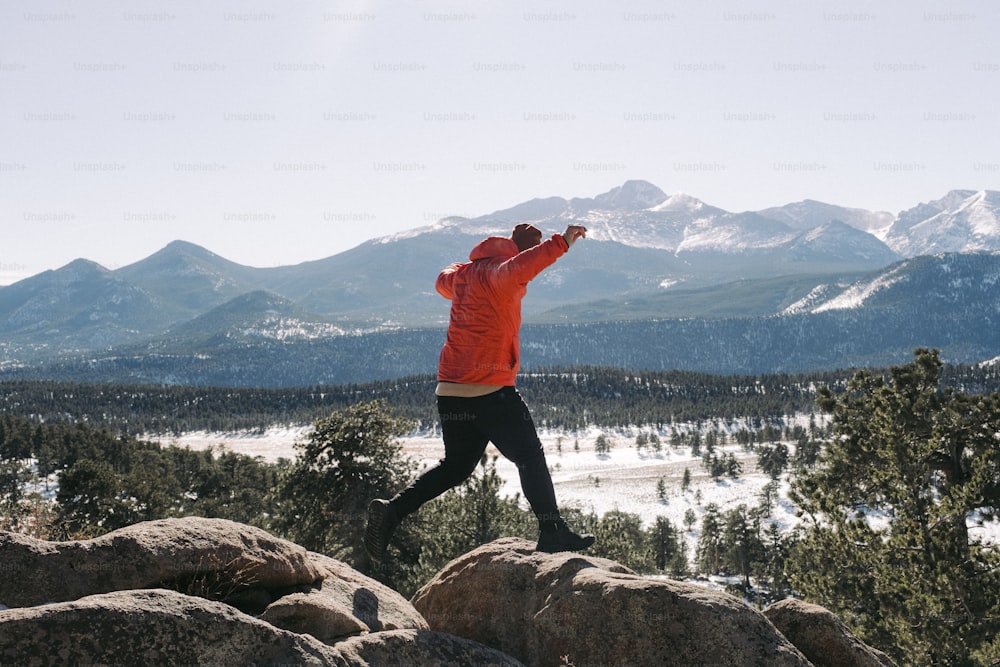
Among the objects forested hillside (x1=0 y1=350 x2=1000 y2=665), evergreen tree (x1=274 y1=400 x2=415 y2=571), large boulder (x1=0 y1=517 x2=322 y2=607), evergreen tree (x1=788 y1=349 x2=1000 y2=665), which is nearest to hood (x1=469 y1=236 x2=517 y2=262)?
large boulder (x1=0 y1=517 x2=322 y2=607)

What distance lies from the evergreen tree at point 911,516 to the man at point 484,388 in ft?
38.0

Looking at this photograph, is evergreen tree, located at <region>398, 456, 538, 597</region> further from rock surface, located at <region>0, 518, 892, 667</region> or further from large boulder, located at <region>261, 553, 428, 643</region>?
rock surface, located at <region>0, 518, 892, 667</region>

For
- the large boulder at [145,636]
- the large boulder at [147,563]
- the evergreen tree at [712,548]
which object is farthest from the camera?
the evergreen tree at [712,548]

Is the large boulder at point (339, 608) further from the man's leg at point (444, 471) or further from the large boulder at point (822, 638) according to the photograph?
the large boulder at point (822, 638)

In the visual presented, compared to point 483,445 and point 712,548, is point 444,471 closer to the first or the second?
point 483,445

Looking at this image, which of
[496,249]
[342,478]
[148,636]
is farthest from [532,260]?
[342,478]

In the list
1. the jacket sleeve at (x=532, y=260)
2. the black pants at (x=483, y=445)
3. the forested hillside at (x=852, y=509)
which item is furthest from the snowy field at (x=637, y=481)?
the jacket sleeve at (x=532, y=260)

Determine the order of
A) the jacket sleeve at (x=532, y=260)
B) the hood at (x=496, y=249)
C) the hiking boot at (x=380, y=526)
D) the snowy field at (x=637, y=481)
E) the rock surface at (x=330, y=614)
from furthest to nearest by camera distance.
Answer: the snowy field at (x=637, y=481), the hiking boot at (x=380, y=526), the hood at (x=496, y=249), the jacket sleeve at (x=532, y=260), the rock surface at (x=330, y=614)

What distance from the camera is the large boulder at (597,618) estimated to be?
5559mm

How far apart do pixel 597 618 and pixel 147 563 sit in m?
3.68

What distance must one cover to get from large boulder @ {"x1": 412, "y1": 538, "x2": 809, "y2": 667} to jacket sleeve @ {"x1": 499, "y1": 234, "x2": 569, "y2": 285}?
→ 273 centimetres

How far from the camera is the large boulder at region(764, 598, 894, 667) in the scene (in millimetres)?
6520

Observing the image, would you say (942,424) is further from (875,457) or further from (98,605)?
(98,605)

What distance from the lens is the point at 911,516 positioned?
16.1 meters
